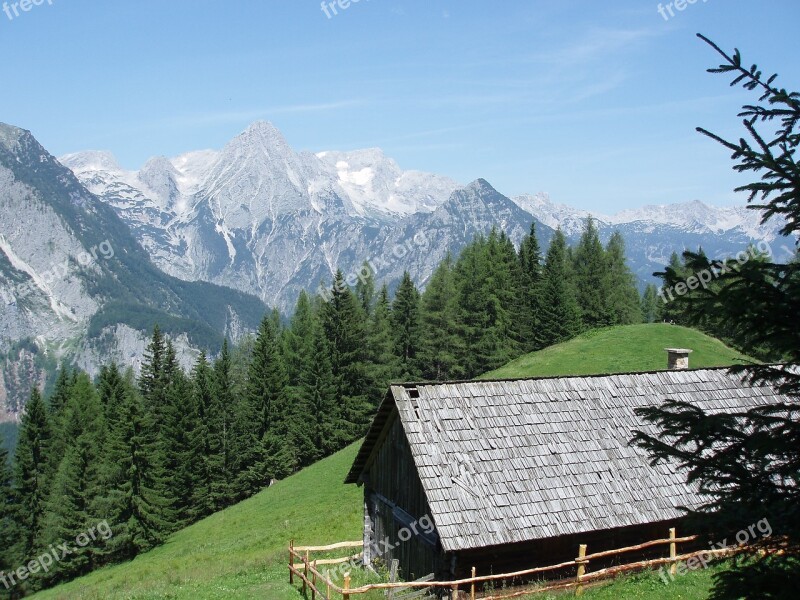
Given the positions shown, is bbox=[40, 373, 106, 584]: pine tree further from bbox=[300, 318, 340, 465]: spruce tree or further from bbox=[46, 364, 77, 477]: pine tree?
bbox=[300, 318, 340, 465]: spruce tree

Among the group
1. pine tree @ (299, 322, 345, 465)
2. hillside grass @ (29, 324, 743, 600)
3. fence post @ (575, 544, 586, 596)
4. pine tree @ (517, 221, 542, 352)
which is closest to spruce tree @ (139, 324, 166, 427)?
pine tree @ (299, 322, 345, 465)

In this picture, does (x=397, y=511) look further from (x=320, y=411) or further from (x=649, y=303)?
(x=649, y=303)

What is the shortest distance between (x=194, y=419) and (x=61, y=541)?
16.1 metres

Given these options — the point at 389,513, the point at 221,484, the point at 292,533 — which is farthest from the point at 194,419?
the point at 389,513

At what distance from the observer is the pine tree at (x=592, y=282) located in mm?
82088

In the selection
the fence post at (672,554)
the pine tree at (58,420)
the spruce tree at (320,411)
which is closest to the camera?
the fence post at (672,554)

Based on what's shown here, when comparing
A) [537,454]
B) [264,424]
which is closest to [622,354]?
[537,454]

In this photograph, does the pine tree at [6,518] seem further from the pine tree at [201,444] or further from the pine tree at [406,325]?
the pine tree at [406,325]

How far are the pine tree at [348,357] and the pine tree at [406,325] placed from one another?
164 inches

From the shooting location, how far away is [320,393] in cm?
6631

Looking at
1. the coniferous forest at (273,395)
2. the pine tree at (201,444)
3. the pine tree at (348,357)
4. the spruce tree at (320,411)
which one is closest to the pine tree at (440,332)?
the coniferous forest at (273,395)

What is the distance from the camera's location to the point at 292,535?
35.2 m

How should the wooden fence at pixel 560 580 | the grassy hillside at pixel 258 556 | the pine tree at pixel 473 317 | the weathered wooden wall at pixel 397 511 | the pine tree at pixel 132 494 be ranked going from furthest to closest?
the pine tree at pixel 473 317 < the pine tree at pixel 132 494 < the weathered wooden wall at pixel 397 511 < the grassy hillside at pixel 258 556 < the wooden fence at pixel 560 580

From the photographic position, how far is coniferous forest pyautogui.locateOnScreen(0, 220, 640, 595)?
57.5m
